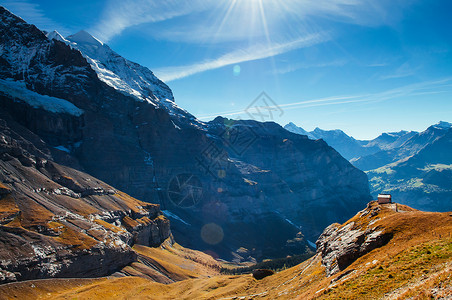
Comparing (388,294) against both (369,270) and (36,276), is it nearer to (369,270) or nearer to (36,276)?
(369,270)

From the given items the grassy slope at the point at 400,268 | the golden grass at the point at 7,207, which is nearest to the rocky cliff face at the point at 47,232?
the golden grass at the point at 7,207

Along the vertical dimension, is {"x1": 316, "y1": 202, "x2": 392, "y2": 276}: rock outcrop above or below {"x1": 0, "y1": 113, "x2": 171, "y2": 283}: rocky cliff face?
above

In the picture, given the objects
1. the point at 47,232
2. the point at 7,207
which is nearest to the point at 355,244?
the point at 47,232

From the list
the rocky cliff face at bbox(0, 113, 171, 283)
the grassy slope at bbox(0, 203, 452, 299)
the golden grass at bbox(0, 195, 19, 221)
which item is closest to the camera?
the grassy slope at bbox(0, 203, 452, 299)

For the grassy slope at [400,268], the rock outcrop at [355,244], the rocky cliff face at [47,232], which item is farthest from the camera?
the rocky cliff face at [47,232]

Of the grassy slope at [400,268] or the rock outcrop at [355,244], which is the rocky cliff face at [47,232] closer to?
the grassy slope at [400,268]

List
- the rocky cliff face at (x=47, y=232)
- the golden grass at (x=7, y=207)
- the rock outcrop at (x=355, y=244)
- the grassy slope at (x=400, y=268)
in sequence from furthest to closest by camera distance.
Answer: the golden grass at (x=7, y=207), the rocky cliff face at (x=47, y=232), the rock outcrop at (x=355, y=244), the grassy slope at (x=400, y=268)

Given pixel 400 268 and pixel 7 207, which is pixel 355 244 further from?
pixel 7 207

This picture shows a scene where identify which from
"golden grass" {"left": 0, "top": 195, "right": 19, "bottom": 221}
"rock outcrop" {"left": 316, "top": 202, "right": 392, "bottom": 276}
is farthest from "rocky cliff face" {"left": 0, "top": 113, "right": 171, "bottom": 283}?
"rock outcrop" {"left": 316, "top": 202, "right": 392, "bottom": 276}

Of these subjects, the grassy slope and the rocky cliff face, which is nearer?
the grassy slope

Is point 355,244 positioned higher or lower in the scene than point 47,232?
higher

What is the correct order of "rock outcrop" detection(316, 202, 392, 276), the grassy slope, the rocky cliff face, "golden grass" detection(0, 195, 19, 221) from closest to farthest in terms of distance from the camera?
the grassy slope < "rock outcrop" detection(316, 202, 392, 276) < the rocky cliff face < "golden grass" detection(0, 195, 19, 221)

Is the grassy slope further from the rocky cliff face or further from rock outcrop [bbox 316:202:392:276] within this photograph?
the rocky cliff face


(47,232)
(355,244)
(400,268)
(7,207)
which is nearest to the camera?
(400,268)
